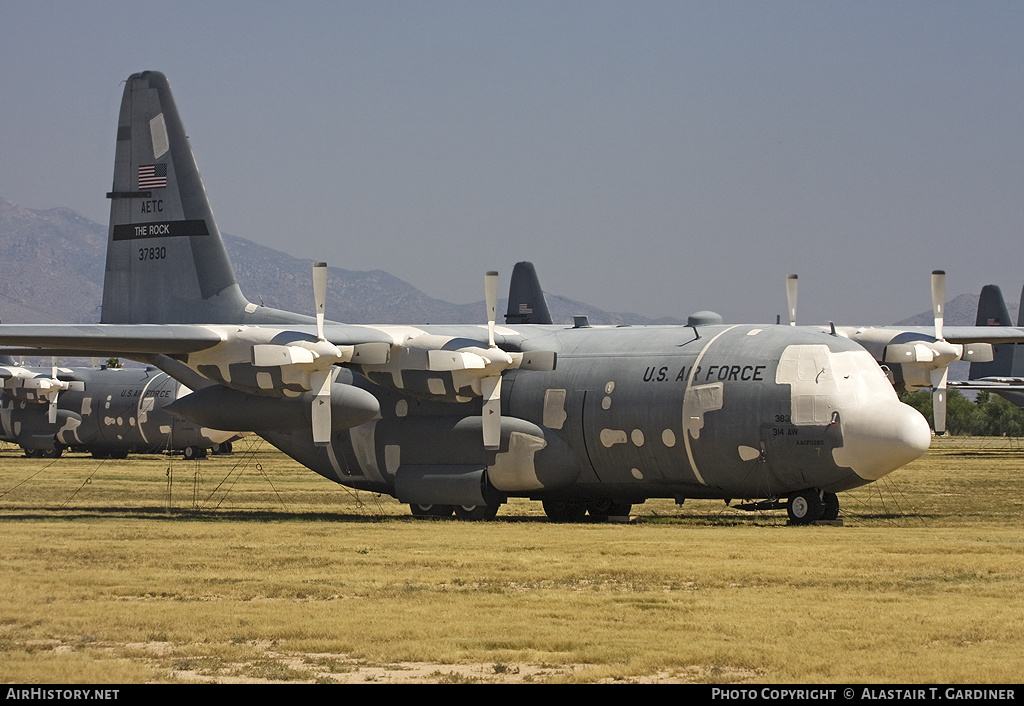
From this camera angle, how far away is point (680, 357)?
2430cm

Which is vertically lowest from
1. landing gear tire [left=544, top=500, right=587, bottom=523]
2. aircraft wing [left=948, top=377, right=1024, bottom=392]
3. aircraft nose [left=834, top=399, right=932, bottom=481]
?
aircraft wing [left=948, top=377, right=1024, bottom=392]

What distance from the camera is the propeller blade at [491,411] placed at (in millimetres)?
24328

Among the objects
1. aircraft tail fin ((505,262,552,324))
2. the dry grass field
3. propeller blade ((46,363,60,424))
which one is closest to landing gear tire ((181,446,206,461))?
propeller blade ((46,363,60,424))

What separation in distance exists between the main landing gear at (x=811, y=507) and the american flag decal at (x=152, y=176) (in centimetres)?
1469

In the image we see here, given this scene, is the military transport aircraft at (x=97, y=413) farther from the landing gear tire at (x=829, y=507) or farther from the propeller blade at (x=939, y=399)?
the landing gear tire at (x=829, y=507)

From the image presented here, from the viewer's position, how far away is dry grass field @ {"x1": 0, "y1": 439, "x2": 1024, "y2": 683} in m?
10.9

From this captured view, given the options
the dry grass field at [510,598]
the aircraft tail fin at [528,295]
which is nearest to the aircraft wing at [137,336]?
the dry grass field at [510,598]

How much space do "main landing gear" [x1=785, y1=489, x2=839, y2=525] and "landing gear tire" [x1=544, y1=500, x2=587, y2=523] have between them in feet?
14.9

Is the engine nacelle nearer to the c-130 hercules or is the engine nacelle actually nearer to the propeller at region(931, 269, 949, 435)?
the c-130 hercules

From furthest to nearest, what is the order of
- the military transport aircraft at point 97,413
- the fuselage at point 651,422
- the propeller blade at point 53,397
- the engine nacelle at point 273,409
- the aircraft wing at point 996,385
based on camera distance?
the aircraft wing at point 996,385 < the propeller blade at point 53,397 < the military transport aircraft at point 97,413 < the engine nacelle at point 273,409 < the fuselage at point 651,422

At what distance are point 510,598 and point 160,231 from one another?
1684 cm

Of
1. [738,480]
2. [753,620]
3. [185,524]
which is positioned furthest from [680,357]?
[753,620]

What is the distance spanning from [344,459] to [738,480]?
327 inches
